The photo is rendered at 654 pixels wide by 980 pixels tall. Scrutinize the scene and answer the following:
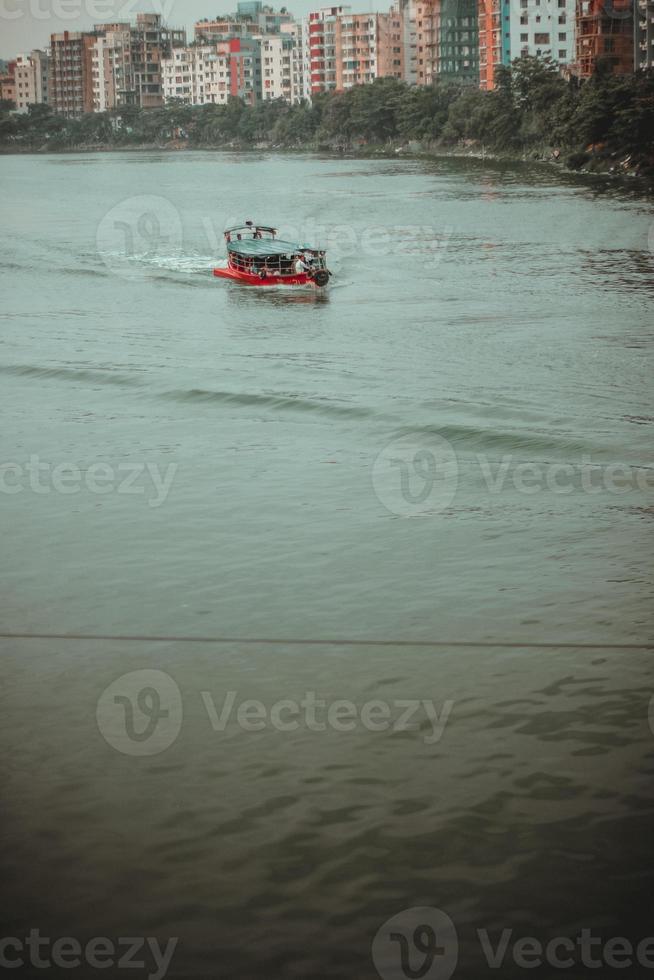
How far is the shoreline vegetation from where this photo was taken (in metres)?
37.0

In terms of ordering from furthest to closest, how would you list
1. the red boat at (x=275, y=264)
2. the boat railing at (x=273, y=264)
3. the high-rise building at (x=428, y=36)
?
the high-rise building at (x=428, y=36) → the boat railing at (x=273, y=264) → the red boat at (x=275, y=264)

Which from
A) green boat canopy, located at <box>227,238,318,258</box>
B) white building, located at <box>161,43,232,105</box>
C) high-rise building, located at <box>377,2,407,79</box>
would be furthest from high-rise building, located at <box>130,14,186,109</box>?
green boat canopy, located at <box>227,238,318,258</box>

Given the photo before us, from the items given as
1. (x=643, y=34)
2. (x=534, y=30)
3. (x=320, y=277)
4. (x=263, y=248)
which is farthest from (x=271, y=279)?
(x=534, y=30)

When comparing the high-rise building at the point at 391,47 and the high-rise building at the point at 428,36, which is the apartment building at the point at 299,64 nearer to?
the high-rise building at the point at 391,47

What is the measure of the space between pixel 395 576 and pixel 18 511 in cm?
244

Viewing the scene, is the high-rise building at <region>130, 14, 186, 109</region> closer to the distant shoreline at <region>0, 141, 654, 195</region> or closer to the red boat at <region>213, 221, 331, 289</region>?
the distant shoreline at <region>0, 141, 654, 195</region>

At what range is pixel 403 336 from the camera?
47.4ft

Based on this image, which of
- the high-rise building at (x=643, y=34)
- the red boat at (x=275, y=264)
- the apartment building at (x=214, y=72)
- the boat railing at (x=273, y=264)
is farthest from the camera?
the apartment building at (x=214, y=72)

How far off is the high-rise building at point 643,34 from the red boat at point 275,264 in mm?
28201

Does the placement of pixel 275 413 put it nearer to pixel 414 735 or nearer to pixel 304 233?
pixel 414 735

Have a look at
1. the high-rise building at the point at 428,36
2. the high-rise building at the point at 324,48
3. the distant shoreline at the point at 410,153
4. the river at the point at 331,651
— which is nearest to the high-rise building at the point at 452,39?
the high-rise building at the point at 428,36

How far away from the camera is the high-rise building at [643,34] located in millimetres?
44969

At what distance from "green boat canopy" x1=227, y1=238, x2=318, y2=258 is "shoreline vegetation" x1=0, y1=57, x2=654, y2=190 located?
47.8 feet

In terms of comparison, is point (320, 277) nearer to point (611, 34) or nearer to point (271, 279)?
point (271, 279)
